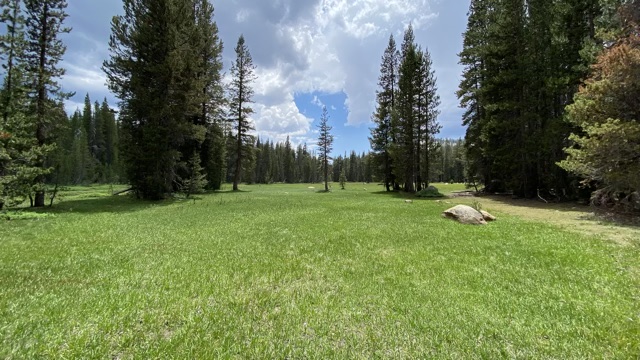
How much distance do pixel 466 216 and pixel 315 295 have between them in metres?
9.83

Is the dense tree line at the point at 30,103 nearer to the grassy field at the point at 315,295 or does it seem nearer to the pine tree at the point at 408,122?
the grassy field at the point at 315,295

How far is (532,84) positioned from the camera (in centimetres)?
2392

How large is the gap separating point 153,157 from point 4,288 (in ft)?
56.5

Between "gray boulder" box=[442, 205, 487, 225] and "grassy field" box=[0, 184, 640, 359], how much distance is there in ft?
6.34

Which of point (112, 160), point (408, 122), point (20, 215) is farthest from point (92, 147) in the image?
point (408, 122)

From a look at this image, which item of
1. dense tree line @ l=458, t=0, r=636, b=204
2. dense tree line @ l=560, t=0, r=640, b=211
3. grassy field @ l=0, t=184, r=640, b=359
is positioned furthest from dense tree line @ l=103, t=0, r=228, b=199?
dense tree line @ l=458, t=0, r=636, b=204

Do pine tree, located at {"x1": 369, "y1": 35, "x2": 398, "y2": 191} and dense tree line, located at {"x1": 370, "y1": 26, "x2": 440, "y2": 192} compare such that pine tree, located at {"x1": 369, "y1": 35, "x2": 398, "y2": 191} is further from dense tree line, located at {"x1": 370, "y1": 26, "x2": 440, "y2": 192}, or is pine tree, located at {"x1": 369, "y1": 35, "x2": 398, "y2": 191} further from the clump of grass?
the clump of grass

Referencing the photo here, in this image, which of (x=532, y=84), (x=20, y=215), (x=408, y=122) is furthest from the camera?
(x=408, y=122)

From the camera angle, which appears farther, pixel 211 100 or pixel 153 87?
pixel 211 100

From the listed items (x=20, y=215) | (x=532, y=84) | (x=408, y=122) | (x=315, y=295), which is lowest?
(x=315, y=295)

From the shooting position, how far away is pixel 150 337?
11.7ft

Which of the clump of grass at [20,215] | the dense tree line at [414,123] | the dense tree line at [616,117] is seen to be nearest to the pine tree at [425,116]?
the dense tree line at [414,123]

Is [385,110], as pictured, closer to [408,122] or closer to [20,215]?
[408,122]

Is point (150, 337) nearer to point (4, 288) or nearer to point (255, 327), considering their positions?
point (255, 327)
